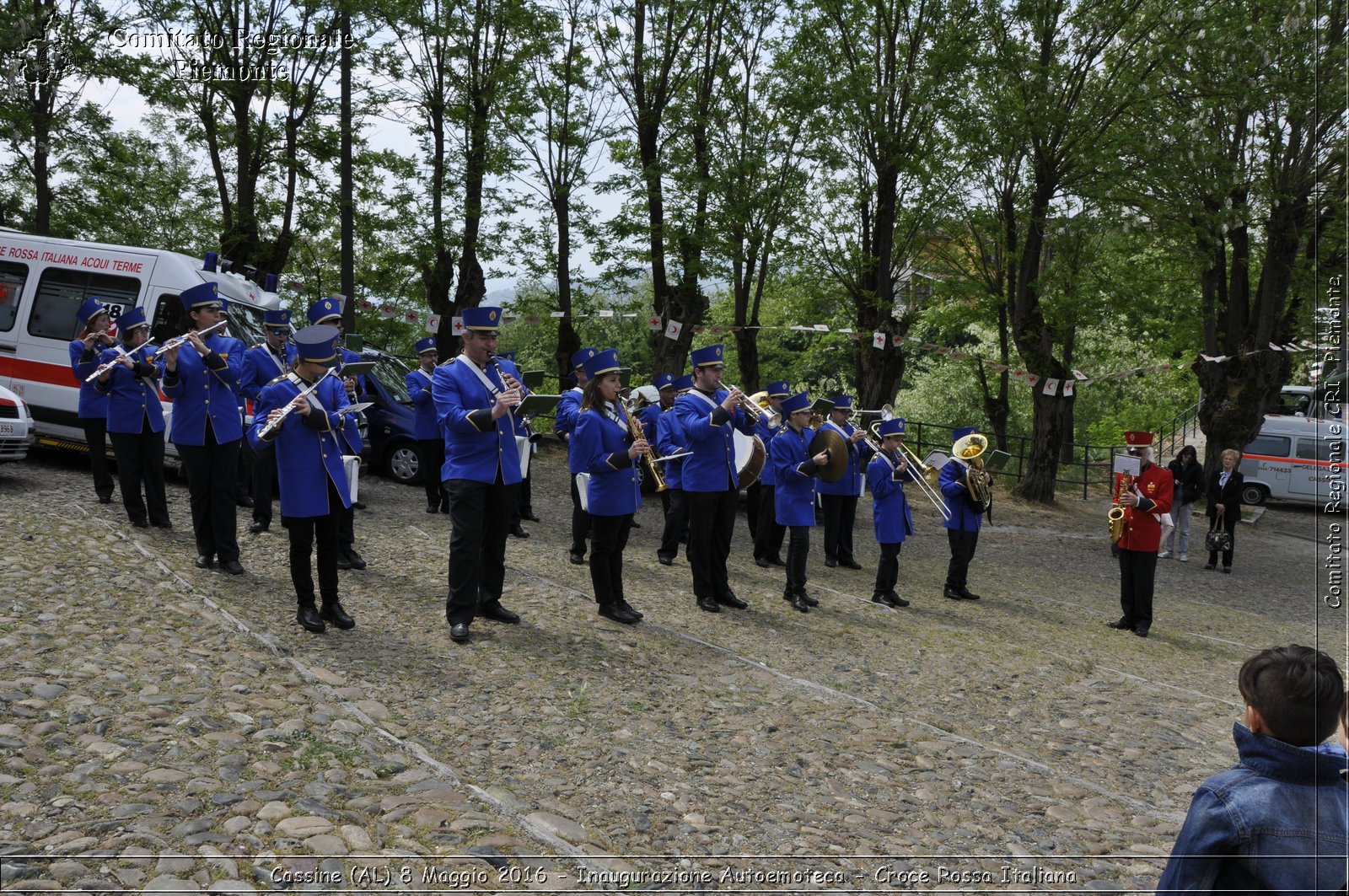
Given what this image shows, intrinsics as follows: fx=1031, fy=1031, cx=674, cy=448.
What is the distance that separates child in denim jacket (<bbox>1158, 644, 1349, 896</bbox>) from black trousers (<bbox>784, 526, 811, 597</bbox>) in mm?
7106

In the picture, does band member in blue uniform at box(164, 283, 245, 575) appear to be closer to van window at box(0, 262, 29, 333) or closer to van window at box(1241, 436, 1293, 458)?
van window at box(0, 262, 29, 333)

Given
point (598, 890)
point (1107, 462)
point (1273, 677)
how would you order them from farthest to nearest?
point (1107, 462) → point (598, 890) → point (1273, 677)

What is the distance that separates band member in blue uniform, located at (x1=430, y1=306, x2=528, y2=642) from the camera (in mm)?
7141

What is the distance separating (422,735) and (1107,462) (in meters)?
25.6

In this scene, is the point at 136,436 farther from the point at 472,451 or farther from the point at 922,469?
the point at 922,469

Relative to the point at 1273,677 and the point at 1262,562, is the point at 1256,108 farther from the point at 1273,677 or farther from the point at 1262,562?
the point at 1273,677

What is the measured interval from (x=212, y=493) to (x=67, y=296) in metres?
5.99

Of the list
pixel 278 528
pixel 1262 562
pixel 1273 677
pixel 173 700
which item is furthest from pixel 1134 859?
pixel 1262 562

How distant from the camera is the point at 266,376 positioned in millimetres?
8750

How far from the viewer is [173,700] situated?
17.1ft

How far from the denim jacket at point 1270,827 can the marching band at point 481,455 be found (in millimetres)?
5037

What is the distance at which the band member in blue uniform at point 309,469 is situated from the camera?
677 centimetres

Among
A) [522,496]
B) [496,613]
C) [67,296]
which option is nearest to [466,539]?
[496,613]

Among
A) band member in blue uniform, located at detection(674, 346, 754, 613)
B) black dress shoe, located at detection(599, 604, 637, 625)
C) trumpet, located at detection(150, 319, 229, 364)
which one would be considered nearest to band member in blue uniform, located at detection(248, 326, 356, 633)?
trumpet, located at detection(150, 319, 229, 364)
